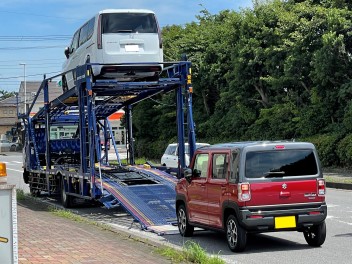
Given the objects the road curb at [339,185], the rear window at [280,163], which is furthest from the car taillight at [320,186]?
the road curb at [339,185]

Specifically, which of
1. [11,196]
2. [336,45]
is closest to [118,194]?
[11,196]

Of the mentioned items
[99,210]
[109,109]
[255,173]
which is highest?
[109,109]

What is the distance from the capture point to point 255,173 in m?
10.1

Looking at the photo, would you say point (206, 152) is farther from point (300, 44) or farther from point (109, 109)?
point (300, 44)

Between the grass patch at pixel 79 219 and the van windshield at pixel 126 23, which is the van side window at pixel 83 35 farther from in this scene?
the grass patch at pixel 79 219

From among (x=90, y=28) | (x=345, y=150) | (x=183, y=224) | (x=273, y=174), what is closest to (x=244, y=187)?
(x=273, y=174)

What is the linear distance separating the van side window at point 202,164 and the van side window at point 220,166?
12.8 inches

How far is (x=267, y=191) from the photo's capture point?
10.1 metres

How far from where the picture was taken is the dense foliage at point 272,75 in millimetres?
28266

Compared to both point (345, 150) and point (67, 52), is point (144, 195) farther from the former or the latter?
point (345, 150)

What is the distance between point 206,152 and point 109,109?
11.4 m

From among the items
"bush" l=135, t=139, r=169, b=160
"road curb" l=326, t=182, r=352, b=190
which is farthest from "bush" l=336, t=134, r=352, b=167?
"bush" l=135, t=139, r=169, b=160

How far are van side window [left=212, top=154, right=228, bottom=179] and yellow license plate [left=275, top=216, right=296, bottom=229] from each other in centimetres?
115

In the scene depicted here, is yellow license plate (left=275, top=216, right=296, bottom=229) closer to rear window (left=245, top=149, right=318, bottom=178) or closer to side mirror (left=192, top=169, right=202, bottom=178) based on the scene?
rear window (left=245, top=149, right=318, bottom=178)
